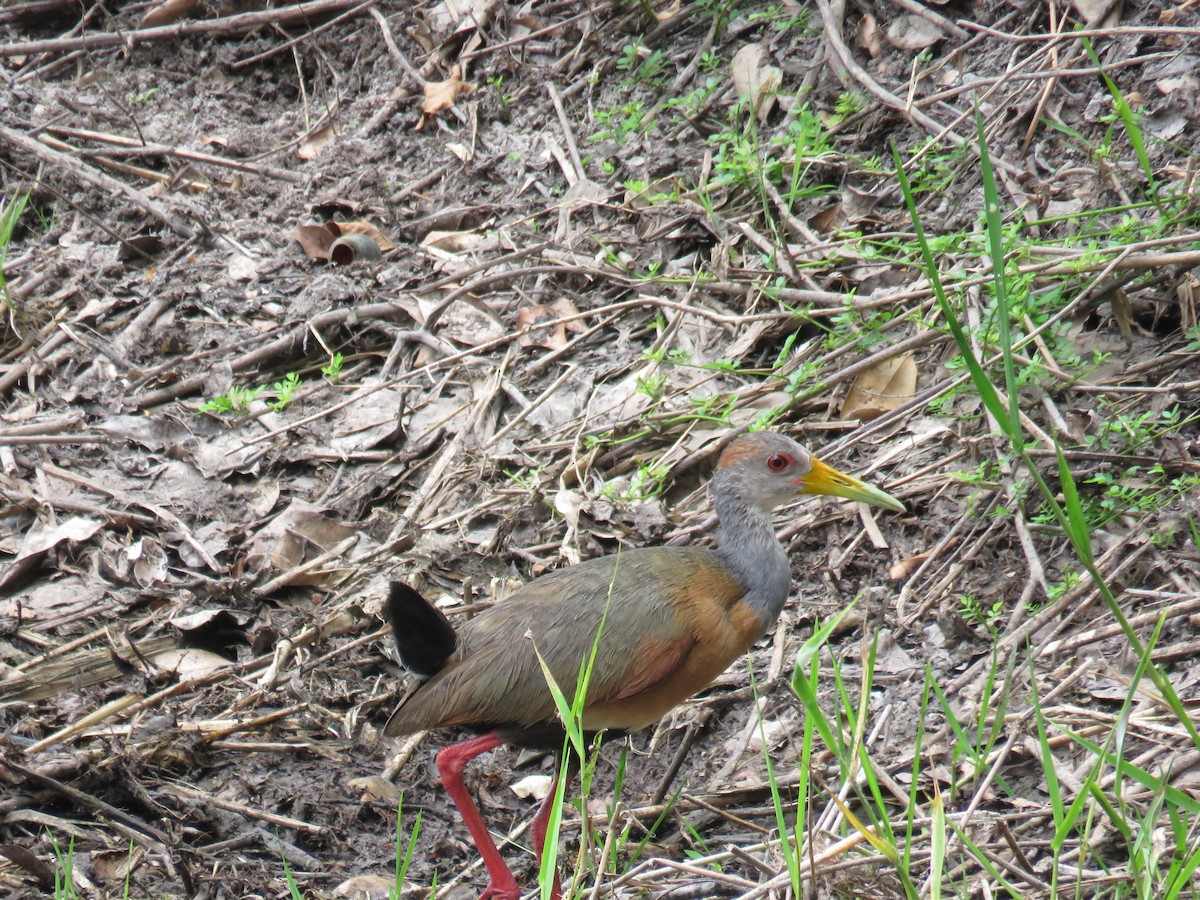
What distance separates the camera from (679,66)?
695cm

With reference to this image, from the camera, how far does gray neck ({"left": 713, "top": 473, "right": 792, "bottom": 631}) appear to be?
4301 mm

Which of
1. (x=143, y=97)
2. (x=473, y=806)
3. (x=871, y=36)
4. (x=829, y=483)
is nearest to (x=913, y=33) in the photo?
(x=871, y=36)

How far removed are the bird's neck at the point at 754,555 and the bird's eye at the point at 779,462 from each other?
0.53ft

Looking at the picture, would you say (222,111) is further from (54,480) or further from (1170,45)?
(1170,45)

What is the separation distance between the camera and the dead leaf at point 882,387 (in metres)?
5.11

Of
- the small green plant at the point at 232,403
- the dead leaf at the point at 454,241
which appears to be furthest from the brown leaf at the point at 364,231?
the small green plant at the point at 232,403

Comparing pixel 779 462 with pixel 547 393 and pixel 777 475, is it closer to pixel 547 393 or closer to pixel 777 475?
pixel 777 475

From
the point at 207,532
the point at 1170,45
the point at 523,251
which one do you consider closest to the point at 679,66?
the point at 523,251

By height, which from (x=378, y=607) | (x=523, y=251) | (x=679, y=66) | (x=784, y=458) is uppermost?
(x=679, y=66)

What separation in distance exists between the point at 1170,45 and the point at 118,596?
5.01m

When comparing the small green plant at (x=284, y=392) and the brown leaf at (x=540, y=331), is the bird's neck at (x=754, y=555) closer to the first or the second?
the brown leaf at (x=540, y=331)

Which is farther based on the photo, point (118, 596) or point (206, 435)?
point (206, 435)

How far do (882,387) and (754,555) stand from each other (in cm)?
119

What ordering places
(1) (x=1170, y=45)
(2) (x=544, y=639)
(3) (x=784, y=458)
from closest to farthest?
(2) (x=544, y=639), (3) (x=784, y=458), (1) (x=1170, y=45)
